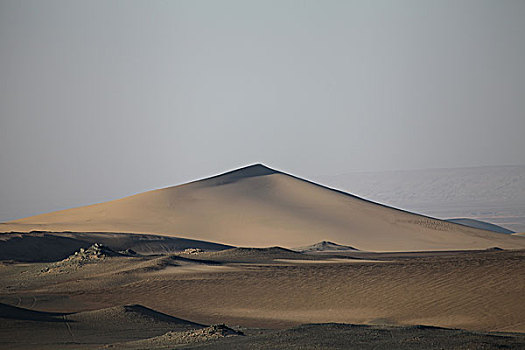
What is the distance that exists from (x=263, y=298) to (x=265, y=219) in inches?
1373

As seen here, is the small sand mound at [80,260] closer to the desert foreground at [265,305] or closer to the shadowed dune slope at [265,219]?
the desert foreground at [265,305]

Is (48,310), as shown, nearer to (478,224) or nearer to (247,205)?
(247,205)

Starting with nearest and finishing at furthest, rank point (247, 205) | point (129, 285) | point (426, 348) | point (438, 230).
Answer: point (426, 348) < point (129, 285) < point (438, 230) < point (247, 205)

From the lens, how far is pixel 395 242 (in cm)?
4912

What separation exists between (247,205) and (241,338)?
47321mm

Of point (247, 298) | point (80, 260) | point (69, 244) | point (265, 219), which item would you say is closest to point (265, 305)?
point (247, 298)

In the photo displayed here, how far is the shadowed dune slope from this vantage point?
5044cm

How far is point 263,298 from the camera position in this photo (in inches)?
811

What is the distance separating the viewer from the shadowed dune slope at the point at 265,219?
165 ft

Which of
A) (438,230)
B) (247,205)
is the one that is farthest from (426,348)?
(247,205)

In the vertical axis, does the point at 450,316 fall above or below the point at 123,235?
below

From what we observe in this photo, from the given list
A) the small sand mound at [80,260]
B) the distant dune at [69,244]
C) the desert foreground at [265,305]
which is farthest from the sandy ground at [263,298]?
the distant dune at [69,244]

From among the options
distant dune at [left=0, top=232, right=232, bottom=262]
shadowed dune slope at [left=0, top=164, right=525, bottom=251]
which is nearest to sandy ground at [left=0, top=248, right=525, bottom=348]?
distant dune at [left=0, top=232, right=232, bottom=262]

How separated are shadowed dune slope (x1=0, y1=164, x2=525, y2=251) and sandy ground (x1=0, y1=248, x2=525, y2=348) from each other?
24.5 meters
